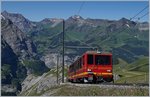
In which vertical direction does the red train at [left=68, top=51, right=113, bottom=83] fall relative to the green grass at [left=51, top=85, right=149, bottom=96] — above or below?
above

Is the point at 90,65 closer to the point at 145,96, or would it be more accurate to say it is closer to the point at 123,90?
the point at 123,90

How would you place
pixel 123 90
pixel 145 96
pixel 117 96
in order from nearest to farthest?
1. pixel 145 96
2. pixel 117 96
3. pixel 123 90

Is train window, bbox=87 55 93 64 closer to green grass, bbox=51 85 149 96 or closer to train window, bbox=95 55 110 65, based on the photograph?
train window, bbox=95 55 110 65

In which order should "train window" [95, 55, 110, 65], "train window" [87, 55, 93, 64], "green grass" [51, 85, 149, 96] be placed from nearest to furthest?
"green grass" [51, 85, 149, 96], "train window" [87, 55, 93, 64], "train window" [95, 55, 110, 65]

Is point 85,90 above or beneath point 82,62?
beneath

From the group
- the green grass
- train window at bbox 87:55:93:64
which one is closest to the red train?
train window at bbox 87:55:93:64

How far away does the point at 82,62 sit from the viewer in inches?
1925

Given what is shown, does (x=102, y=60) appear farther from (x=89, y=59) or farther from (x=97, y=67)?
(x=89, y=59)

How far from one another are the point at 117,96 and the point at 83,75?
18.5 metres

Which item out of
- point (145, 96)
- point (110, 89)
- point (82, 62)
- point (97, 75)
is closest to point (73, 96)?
point (110, 89)

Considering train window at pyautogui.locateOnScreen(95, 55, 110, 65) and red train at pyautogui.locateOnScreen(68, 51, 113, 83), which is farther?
train window at pyautogui.locateOnScreen(95, 55, 110, 65)

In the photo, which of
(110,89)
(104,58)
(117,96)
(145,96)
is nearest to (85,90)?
(110,89)

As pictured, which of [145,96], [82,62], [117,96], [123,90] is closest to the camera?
[145,96]

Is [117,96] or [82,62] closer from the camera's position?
[117,96]
